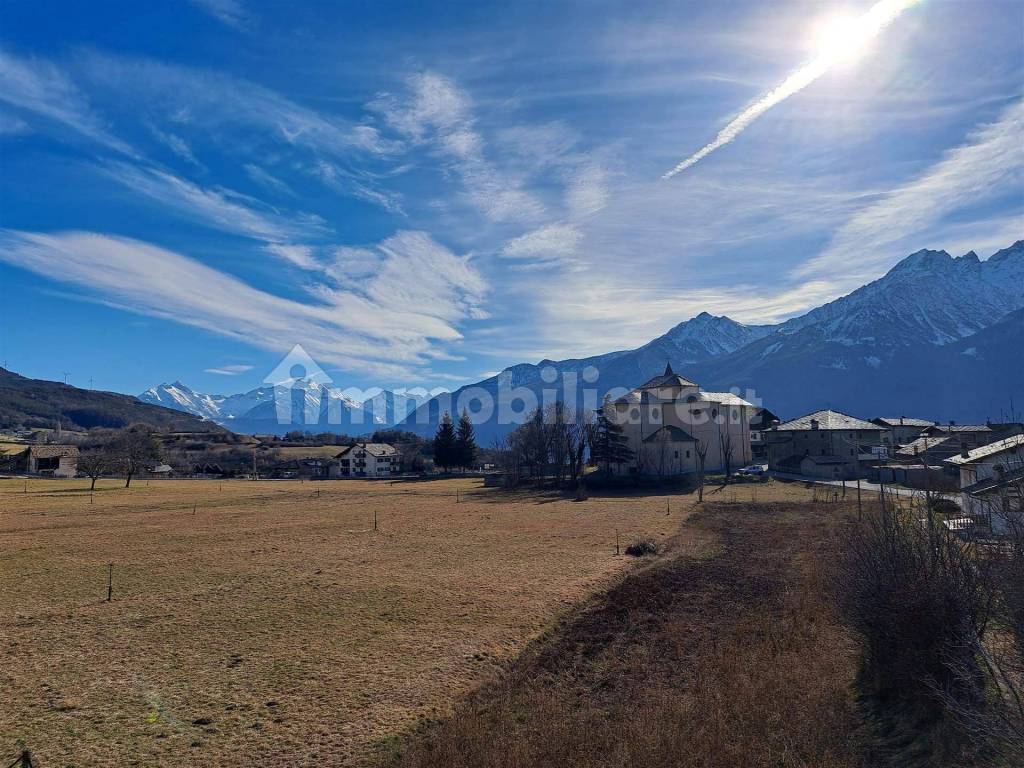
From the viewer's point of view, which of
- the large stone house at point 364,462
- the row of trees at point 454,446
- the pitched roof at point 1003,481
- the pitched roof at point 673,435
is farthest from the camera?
the large stone house at point 364,462

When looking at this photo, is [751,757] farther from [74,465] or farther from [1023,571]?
[74,465]

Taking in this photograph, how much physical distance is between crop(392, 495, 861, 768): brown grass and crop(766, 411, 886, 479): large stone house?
64623 millimetres

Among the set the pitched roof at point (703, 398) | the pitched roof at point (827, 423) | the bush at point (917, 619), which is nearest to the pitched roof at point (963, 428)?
the pitched roof at point (827, 423)

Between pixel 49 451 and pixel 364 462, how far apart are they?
6141cm

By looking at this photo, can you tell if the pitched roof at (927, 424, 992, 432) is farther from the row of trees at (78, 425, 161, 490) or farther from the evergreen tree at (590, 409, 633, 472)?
the row of trees at (78, 425, 161, 490)

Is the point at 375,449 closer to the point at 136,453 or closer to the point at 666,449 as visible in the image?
the point at 136,453

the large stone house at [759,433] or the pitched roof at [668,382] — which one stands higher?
the pitched roof at [668,382]

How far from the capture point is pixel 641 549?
29016 mm

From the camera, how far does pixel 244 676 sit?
1335cm

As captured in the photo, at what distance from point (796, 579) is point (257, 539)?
28925mm

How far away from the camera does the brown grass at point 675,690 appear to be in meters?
10.4

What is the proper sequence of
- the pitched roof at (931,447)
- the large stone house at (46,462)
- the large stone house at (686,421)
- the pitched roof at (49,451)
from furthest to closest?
1. the pitched roof at (49,451)
2. the large stone house at (46,462)
3. the large stone house at (686,421)
4. the pitched roof at (931,447)

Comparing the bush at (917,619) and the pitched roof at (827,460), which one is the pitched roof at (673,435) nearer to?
the pitched roof at (827,460)

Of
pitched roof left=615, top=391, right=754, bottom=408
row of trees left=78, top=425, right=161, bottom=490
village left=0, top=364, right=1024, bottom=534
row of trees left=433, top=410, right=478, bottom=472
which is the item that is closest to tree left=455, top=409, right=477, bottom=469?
row of trees left=433, top=410, right=478, bottom=472
